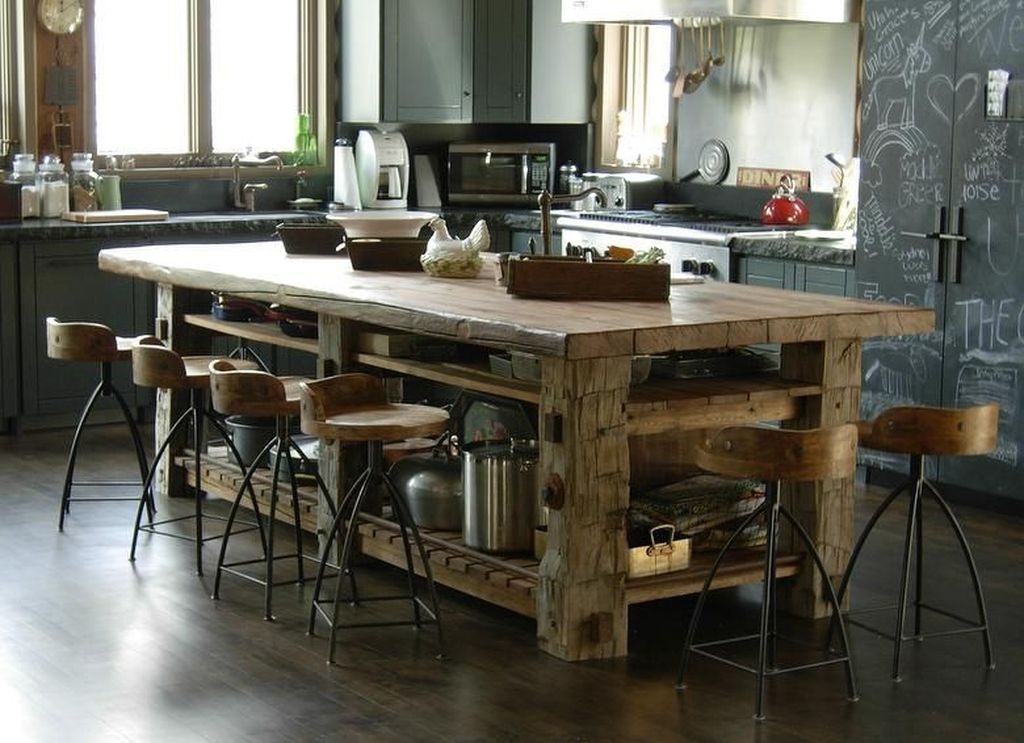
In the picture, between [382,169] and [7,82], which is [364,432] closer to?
[7,82]

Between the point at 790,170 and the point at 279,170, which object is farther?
the point at 279,170

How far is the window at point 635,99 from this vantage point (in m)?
8.83

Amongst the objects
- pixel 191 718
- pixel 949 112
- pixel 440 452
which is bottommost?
pixel 191 718

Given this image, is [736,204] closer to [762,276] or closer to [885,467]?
[762,276]

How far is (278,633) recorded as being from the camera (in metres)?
4.71

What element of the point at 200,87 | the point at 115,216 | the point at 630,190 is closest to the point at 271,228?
the point at 115,216

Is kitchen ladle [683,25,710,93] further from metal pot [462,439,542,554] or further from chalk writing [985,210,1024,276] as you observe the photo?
metal pot [462,439,542,554]

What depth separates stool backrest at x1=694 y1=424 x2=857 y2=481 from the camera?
409cm

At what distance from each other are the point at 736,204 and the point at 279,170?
2.36 m

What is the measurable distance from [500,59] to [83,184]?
Answer: 227 cm

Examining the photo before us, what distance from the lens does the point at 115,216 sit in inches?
305

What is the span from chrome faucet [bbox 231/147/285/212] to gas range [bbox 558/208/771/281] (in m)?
1.57

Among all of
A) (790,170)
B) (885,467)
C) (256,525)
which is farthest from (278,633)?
(790,170)

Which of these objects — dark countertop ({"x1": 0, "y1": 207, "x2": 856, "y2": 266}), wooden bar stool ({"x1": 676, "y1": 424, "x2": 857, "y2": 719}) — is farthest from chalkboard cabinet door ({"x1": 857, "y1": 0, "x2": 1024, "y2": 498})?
wooden bar stool ({"x1": 676, "y1": 424, "x2": 857, "y2": 719})
